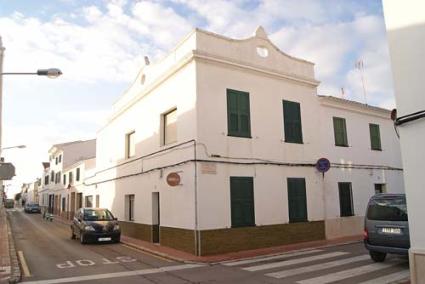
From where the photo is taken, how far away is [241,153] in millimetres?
14117

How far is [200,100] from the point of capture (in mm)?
13422

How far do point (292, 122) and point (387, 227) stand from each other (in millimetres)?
6715

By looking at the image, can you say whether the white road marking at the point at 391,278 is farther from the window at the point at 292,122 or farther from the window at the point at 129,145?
the window at the point at 129,145

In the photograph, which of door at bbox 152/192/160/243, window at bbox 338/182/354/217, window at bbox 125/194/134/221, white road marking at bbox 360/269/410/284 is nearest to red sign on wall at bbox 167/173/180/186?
door at bbox 152/192/160/243

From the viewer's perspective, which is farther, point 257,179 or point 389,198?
point 257,179

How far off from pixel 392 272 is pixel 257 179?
5.97 metres

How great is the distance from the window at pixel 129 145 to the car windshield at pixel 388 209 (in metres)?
12.2

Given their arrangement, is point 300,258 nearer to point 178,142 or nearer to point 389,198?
point 389,198

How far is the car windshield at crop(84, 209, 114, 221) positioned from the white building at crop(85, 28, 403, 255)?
1232 mm

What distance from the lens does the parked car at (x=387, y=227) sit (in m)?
9.64

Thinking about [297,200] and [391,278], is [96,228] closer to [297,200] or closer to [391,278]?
[297,200]

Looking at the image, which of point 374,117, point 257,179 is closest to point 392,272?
point 257,179

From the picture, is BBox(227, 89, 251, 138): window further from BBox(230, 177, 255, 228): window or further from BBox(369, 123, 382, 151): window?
BBox(369, 123, 382, 151): window

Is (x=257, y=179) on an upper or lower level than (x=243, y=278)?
upper
